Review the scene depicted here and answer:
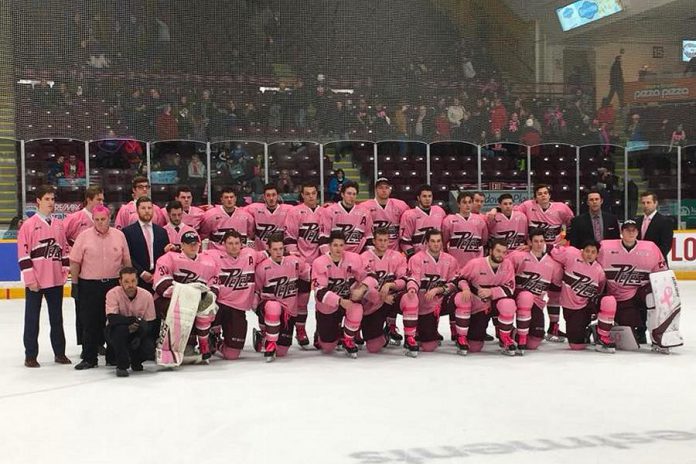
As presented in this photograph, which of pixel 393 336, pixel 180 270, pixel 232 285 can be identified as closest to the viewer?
pixel 180 270

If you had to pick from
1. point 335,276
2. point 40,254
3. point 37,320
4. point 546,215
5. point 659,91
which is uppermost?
point 659,91

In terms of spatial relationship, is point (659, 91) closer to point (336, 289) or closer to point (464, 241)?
point (464, 241)

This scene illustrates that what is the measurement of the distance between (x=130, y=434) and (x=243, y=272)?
2.49 m

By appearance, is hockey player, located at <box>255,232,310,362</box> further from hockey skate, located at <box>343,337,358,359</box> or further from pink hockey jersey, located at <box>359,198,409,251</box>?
pink hockey jersey, located at <box>359,198,409,251</box>

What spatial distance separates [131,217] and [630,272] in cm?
366

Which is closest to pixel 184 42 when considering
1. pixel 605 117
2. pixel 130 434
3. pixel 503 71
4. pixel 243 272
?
pixel 503 71

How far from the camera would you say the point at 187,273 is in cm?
630

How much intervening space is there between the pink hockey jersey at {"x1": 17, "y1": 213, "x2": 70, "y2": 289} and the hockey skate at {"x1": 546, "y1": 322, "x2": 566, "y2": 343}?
3614 millimetres

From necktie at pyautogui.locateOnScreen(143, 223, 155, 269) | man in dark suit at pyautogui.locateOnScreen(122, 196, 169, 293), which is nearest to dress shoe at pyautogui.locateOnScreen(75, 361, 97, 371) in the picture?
man in dark suit at pyautogui.locateOnScreen(122, 196, 169, 293)

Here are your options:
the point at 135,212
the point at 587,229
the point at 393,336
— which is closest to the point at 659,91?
the point at 587,229

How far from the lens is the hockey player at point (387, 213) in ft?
24.5

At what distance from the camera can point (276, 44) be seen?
13031 mm

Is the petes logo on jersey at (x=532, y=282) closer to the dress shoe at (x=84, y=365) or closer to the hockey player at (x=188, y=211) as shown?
the hockey player at (x=188, y=211)

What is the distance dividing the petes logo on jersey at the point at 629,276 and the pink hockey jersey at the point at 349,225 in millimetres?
1890
